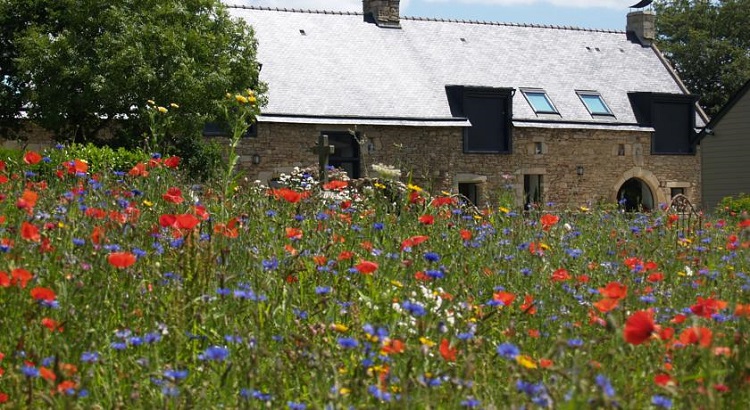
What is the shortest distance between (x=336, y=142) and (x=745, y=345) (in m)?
22.8

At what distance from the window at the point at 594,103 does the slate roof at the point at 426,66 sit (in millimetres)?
258

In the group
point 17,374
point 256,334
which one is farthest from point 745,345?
point 17,374

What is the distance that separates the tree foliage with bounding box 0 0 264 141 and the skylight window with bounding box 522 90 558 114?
10.3 m

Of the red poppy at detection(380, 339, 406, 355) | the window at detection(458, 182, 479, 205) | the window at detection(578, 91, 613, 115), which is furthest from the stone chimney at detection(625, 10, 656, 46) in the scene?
the red poppy at detection(380, 339, 406, 355)

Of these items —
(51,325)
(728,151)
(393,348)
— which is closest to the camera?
(393,348)

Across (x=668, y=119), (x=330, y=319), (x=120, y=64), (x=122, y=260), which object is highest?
(x=120, y=64)

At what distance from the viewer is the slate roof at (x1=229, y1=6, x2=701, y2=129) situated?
26422 millimetres

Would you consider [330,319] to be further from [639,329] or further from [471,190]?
[471,190]

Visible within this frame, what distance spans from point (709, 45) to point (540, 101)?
19505 mm

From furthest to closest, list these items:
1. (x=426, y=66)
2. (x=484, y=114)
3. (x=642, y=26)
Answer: (x=642, y=26), (x=426, y=66), (x=484, y=114)

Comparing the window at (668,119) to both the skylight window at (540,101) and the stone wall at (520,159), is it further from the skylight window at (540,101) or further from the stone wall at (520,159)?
the skylight window at (540,101)

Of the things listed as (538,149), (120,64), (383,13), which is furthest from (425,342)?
(383,13)

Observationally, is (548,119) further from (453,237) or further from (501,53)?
(453,237)

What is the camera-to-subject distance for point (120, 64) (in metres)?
20.0
